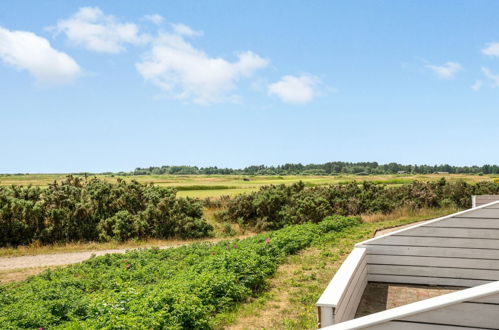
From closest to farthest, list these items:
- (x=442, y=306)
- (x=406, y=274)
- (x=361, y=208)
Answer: (x=442, y=306)
(x=406, y=274)
(x=361, y=208)

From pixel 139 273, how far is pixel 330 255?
4.70 metres

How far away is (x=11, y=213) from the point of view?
18016 millimetres

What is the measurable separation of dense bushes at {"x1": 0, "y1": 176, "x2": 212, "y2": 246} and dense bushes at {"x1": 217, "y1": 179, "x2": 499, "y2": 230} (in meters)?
3.64

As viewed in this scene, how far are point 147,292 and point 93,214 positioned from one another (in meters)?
14.5

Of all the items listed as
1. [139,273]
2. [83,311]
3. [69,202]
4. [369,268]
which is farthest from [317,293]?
[69,202]

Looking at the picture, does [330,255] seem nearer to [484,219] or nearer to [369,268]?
[369,268]

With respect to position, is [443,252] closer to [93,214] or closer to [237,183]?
[93,214]

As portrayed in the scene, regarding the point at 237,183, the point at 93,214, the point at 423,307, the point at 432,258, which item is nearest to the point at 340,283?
the point at 423,307

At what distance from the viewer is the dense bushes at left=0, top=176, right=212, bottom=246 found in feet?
59.6

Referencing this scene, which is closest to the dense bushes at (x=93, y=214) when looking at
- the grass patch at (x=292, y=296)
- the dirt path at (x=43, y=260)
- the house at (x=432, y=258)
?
the dirt path at (x=43, y=260)

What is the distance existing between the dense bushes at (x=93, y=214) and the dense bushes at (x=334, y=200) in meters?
3.64

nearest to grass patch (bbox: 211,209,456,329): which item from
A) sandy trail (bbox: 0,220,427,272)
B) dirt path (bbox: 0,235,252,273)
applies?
sandy trail (bbox: 0,220,427,272)

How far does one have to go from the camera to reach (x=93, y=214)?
1920 centimetres

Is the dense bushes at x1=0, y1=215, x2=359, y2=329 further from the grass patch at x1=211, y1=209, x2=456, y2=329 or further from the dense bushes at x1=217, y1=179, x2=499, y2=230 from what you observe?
the dense bushes at x1=217, y1=179, x2=499, y2=230
